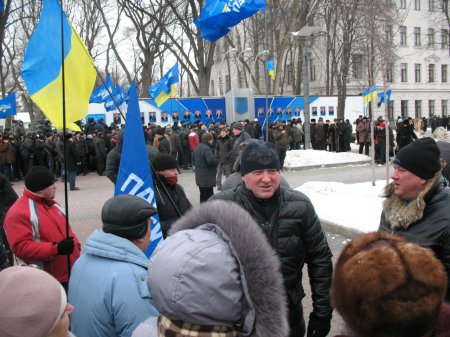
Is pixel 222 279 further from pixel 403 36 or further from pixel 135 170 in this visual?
pixel 403 36

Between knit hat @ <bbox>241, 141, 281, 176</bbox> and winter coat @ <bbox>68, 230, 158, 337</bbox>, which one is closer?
winter coat @ <bbox>68, 230, 158, 337</bbox>

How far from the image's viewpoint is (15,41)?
35.9 m

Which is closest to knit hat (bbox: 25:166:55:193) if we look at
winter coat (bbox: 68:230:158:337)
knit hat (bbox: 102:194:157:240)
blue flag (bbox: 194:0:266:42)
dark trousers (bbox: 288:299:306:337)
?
knit hat (bbox: 102:194:157:240)

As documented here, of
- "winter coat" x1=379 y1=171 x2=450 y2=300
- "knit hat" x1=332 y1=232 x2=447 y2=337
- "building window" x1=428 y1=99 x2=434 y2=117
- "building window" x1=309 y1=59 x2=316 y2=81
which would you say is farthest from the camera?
"building window" x1=428 y1=99 x2=434 y2=117

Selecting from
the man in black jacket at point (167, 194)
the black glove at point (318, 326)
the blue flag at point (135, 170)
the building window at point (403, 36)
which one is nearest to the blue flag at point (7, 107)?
the man in black jacket at point (167, 194)

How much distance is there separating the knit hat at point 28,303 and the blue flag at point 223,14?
7343mm

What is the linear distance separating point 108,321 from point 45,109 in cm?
247

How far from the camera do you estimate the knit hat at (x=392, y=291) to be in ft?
4.33

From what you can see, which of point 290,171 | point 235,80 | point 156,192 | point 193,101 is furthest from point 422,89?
point 156,192

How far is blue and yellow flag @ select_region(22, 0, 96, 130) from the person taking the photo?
397cm

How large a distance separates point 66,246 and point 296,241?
1.76 meters

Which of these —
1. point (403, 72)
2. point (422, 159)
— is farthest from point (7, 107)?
point (403, 72)

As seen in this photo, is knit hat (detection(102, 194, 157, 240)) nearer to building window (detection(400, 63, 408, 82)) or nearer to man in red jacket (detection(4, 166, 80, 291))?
man in red jacket (detection(4, 166, 80, 291))

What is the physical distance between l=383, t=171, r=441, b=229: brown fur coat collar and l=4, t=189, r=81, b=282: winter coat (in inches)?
96.8
